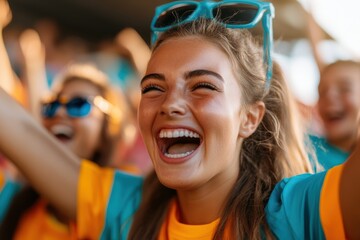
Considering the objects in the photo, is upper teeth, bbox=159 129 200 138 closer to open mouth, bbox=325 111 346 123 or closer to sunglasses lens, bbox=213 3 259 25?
sunglasses lens, bbox=213 3 259 25

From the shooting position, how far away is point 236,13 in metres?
1.54

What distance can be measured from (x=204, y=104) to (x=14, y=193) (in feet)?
2.94

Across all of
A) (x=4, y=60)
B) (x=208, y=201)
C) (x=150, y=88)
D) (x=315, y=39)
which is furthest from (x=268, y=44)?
(x=315, y=39)

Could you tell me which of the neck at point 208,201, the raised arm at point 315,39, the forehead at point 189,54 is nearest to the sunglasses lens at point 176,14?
the forehead at point 189,54

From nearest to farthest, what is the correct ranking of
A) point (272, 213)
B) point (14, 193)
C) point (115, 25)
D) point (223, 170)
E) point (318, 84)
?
point (272, 213) → point (223, 170) → point (14, 193) → point (318, 84) → point (115, 25)

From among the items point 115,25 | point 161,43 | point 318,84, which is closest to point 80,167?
point 161,43

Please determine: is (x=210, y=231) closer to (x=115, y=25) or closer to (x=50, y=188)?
(x=50, y=188)

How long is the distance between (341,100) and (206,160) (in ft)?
4.77

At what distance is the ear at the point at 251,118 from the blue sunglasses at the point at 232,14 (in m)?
0.09

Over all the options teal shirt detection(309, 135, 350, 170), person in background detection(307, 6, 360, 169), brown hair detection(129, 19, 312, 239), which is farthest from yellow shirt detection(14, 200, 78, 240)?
person in background detection(307, 6, 360, 169)

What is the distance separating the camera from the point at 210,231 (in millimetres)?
1395

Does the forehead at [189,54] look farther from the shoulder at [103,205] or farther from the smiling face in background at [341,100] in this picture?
the smiling face in background at [341,100]

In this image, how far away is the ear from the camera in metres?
1.49

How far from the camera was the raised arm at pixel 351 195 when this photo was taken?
1.09 meters
